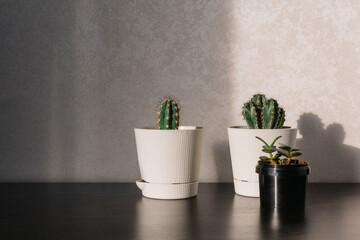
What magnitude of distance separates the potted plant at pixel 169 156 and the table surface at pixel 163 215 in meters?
0.05

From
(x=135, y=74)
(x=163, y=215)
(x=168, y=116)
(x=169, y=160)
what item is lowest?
(x=163, y=215)

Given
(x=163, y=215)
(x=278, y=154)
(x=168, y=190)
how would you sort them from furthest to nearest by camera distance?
(x=168, y=190) < (x=278, y=154) < (x=163, y=215)

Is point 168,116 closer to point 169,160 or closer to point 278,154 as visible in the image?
point 169,160

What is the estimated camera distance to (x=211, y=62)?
1747 mm

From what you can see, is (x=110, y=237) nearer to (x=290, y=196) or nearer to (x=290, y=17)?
(x=290, y=196)

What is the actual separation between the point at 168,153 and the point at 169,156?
0.03ft

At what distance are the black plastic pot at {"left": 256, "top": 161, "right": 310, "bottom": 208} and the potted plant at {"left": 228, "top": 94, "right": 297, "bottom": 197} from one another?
0.50 feet

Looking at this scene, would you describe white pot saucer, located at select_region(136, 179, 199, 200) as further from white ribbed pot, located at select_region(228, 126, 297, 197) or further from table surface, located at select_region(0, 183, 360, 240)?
white ribbed pot, located at select_region(228, 126, 297, 197)

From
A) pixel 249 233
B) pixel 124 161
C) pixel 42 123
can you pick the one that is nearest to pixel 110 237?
pixel 249 233

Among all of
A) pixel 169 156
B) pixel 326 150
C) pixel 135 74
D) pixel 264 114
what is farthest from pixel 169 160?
pixel 326 150

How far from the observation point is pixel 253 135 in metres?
1.45

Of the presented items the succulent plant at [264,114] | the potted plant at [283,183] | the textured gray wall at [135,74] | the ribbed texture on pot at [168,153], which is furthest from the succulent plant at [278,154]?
the textured gray wall at [135,74]

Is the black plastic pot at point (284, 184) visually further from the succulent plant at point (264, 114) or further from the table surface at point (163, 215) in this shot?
the succulent plant at point (264, 114)

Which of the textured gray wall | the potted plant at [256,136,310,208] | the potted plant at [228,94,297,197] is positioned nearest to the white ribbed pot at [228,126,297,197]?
the potted plant at [228,94,297,197]
